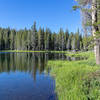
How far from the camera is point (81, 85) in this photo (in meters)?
4.53

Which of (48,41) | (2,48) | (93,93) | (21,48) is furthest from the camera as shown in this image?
(2,48)

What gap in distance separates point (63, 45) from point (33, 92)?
58.4 m

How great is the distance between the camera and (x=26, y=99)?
518cm

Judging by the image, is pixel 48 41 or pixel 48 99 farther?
pixel 48 41

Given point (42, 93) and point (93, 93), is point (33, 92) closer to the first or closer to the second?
point (42, 93)

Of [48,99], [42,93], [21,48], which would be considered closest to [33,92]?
[42,93]

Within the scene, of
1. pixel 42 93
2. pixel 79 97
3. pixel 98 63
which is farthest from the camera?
pixel 98 63

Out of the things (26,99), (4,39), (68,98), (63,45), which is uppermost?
(4,39)

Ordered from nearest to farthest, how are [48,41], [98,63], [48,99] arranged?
[48,99] < [98,63] < [48,41]

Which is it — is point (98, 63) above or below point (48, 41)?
below

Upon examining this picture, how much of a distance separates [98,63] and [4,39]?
73.1m

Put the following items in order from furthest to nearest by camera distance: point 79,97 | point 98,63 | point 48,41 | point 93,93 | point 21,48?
point 21,48 < point 48,41 < point 98,63 < point 93,93 < point 79,97

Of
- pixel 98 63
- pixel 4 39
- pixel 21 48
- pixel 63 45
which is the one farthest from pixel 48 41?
pixel 98 63

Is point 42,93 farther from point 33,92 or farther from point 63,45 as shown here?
point 63,45
